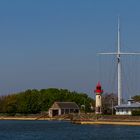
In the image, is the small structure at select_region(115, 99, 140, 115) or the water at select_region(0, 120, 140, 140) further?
the small structure at select_region(115, 99, 140, 115)

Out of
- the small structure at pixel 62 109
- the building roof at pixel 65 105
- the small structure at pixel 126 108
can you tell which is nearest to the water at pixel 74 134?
the small structure at pixel 126 108

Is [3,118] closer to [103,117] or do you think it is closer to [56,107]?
[56,107]

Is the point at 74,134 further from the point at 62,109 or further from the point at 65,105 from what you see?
the point at 65,105

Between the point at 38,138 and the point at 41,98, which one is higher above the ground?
the point at 41,98

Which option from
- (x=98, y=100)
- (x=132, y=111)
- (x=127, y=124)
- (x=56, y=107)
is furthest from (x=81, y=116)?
(x=56, y=107)

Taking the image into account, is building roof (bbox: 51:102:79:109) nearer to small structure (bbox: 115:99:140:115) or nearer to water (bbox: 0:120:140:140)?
small structure (bbox: 115:99:140:115)

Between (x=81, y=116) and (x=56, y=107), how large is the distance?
1501 inches

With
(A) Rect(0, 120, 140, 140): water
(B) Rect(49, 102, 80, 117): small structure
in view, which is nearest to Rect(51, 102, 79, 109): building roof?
(B) Rect(49, 102, 80, 117): small structure

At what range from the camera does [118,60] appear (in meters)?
146

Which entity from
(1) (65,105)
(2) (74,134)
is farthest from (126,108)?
(2) (74,134)

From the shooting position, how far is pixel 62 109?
181 metres

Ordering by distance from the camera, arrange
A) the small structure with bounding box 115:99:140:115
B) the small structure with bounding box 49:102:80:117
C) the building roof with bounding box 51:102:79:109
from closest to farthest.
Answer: the small structure with bounding box 115:99:140:115 → the small structure with bounding box 49:102:80:117 → the building roof with bounding box 51:102:79:109

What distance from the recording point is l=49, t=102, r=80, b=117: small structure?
180875 millimetres

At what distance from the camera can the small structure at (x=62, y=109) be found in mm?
180875
